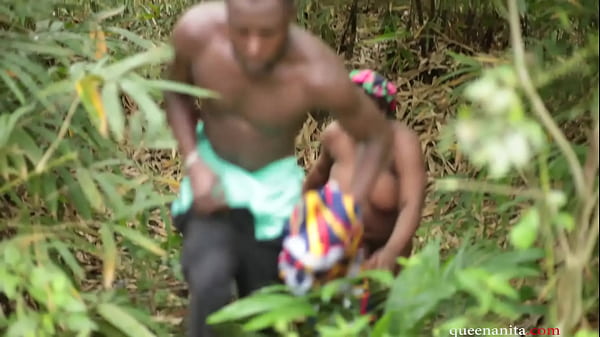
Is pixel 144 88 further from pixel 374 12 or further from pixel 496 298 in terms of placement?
pixel 374 12

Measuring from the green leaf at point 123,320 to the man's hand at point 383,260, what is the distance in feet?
1.35

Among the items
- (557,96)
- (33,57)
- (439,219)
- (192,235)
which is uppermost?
(33,57)

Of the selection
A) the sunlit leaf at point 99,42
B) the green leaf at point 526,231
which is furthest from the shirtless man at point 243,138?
the green leaf at point 526,231

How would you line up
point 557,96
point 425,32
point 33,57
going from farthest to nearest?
point 425,32, point 33,57, point 557,96

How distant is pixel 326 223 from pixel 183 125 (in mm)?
315

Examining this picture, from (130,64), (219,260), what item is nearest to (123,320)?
(219,260)

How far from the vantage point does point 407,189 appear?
1.72m

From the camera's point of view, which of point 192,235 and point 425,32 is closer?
point 192,235

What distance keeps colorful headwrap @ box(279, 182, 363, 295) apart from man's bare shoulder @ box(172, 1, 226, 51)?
0.32 m

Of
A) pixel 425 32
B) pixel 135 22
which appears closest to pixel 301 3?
pixel 425 32

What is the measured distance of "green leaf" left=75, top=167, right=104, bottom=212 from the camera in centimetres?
171

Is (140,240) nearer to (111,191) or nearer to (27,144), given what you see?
(111,191)

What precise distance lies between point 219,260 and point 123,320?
0.25 meters

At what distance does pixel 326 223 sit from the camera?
1.51 m
